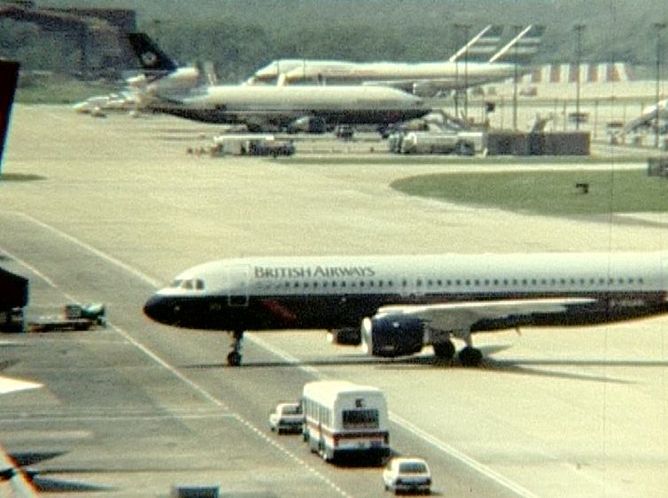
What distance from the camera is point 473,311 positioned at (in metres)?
72.2

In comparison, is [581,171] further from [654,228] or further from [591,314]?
[591,314]

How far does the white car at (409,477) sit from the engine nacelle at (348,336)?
75.5 feet

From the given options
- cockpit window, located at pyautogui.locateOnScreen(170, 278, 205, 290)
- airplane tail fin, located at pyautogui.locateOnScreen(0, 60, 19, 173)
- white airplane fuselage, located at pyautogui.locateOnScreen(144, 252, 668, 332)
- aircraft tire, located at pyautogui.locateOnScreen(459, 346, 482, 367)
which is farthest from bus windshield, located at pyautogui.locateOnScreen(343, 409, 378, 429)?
airplane tail fin, located at pyautogui.locateOnScreen(0, 60, 19, 173)

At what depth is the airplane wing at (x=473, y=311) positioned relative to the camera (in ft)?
236

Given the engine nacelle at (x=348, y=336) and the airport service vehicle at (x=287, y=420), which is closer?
the airport service vehicle at (x=287, y=420)

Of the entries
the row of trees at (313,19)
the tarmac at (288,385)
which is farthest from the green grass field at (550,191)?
the row of trees at (313,19)

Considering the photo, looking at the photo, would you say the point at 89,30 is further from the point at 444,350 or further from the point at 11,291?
the point at 11,291

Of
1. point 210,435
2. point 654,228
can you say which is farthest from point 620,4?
point 210,435

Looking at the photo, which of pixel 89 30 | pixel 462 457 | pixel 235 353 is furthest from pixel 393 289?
pixel 462 457

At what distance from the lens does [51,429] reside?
198 feet

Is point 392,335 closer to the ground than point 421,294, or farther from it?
closer to the ground

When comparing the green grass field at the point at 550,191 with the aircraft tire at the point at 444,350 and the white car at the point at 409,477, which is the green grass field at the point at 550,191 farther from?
the white car at the point at 409,477

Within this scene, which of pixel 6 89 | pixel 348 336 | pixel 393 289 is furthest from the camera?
pixel 348 336

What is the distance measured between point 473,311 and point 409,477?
73.2 feet
